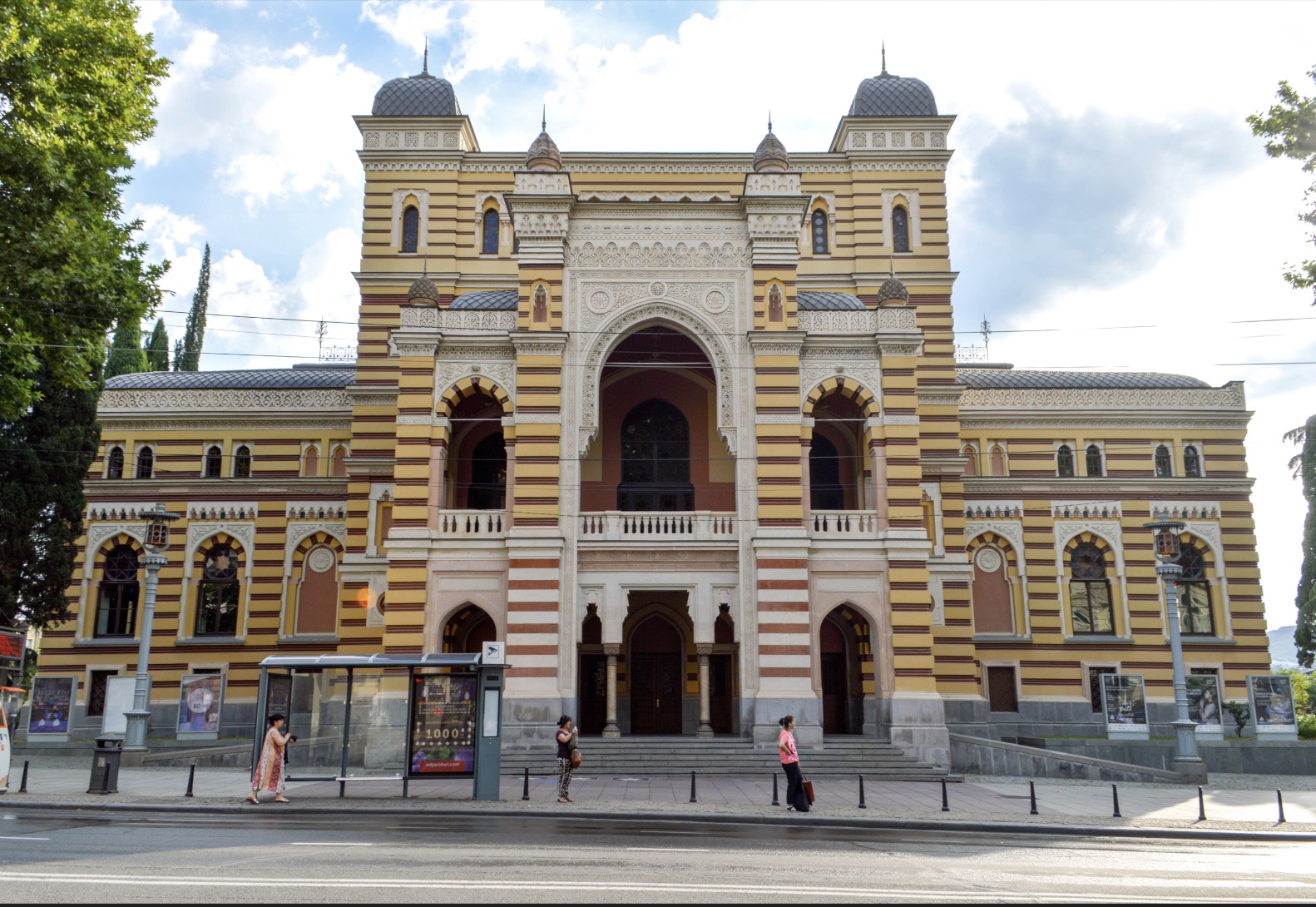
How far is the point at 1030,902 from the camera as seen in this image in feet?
34.2

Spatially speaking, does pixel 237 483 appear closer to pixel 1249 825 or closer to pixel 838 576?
pixel 838 576

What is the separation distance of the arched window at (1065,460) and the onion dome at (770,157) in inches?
647

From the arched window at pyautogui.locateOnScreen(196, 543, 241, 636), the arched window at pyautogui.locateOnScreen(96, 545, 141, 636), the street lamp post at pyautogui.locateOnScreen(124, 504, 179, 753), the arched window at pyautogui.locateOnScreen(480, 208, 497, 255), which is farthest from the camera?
the arched window at pyautogui.locateOnScreen(196, 543, 241, 636)

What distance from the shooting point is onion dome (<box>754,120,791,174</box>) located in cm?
2924

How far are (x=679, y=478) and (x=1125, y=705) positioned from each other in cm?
1489

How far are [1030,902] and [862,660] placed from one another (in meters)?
20.7

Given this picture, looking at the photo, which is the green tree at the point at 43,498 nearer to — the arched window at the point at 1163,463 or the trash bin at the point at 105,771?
the trash bin at the point at 105,771

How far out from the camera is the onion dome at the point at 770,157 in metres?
29.2

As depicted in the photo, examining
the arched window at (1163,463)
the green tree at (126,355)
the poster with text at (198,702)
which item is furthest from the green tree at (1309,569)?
the green tree at (126,355)

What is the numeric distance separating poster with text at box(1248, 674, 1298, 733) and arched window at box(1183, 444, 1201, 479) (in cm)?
1101

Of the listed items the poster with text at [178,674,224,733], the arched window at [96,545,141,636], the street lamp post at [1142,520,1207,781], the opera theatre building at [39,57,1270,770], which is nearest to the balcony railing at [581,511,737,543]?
the opera theatre building at [39,57,1270,770]

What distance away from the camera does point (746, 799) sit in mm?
20359

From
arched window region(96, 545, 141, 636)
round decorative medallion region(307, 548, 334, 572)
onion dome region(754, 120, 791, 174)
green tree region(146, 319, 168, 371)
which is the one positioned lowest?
arched window region(96, 545, 141, 636)

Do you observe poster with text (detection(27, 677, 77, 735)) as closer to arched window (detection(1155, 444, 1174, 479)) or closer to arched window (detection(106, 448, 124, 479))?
arched window (detection(106, 448, 124, 479))
